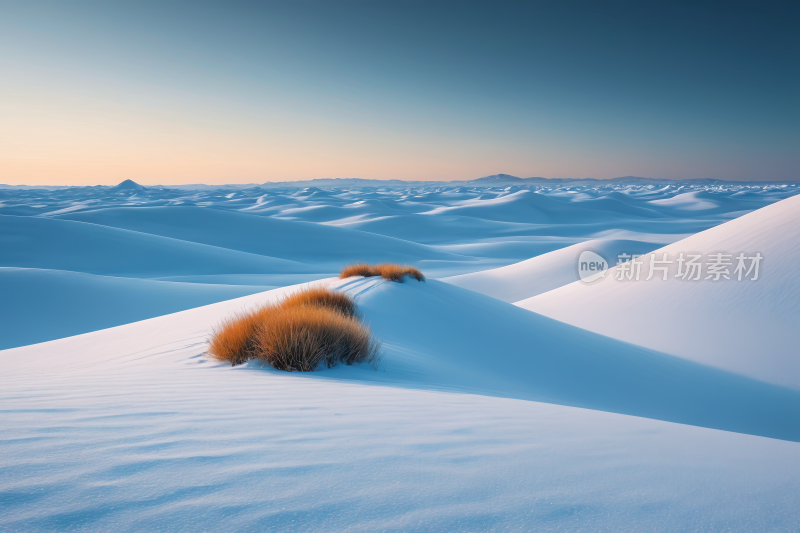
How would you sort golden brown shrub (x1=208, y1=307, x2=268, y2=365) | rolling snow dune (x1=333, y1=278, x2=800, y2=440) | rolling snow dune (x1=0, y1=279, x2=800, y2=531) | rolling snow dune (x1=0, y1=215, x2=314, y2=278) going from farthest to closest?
rolling snow dune (x1=0, y1=215, x2=314, y2=278), rolling snow dune (x1=333, y1=278, x2=800, y2=440), golden brown shrub (x1=208, y1=307, x2=268, y2=365), rolling snow dune (x1=0, y1=279, x2=800, y2=531)

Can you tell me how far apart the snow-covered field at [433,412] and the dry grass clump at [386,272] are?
13.9 inches

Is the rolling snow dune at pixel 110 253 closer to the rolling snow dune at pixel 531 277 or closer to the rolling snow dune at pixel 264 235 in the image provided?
the rolling snow dune at pixel 264 235

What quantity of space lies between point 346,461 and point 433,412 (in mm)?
941

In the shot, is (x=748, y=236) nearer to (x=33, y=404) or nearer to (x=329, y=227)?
(x=33, y=404)

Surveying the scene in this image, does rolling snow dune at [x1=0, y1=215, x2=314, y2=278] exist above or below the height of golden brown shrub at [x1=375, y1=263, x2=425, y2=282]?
below

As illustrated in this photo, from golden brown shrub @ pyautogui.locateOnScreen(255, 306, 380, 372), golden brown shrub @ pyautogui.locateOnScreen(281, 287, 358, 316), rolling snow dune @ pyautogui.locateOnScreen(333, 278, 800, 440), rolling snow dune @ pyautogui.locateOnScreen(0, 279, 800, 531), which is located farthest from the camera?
rolling snow dune @ pyautogui.locateOnScreen(333, 278, 800, 440)

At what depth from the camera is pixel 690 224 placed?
48500 mm

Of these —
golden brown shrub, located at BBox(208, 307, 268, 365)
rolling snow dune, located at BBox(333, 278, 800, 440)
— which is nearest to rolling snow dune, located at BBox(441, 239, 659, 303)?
rolling snow dune, located at BBox(333, 278, 800, 440)

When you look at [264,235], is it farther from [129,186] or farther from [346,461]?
[129,186]

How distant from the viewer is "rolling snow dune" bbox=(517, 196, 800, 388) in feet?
25.6

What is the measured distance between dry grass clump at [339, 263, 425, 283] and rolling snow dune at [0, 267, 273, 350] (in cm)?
702

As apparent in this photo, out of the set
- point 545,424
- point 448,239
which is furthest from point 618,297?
point 448,239

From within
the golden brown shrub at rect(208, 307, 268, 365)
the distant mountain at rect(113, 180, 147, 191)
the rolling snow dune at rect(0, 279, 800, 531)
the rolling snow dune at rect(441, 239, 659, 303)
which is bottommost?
the rolling snow dune at rect(441, 239, 659, 303)

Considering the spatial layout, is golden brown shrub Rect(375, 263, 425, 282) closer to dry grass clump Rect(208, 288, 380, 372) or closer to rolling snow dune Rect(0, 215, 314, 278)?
dry grass clump Rect(208, 288, 380, 372)
